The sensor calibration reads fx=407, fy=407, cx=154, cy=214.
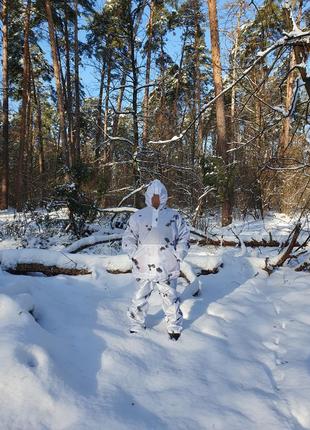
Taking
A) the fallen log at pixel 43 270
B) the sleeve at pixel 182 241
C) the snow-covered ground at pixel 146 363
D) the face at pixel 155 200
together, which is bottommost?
the snow-covered ground at pixel 146 363

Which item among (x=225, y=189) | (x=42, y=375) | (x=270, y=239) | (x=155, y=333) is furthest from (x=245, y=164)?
(x=42, y=375)

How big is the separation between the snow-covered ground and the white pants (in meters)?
0.15

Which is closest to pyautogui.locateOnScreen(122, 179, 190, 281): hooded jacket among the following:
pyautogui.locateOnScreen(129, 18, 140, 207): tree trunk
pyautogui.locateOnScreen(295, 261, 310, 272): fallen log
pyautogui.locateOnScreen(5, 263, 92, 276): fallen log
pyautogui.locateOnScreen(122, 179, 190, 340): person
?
pyautogui.locateOnScreen(122, 179, 190, 340): person

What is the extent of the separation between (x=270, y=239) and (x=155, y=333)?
4721mm

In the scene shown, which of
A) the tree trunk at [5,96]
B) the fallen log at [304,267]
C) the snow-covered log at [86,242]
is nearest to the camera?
the fallen log at [304,267]

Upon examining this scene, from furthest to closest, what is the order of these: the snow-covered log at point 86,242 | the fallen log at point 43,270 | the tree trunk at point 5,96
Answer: the tree trunk at point 5,96 → the snow-covered log at point 86,242 → the fallen log at point 43,270

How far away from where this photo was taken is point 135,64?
11781 millimetres

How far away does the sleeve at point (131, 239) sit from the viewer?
4.28 meters

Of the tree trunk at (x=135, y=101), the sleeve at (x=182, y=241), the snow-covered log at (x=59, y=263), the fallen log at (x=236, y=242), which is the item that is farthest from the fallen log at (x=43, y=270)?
the tree trunk at (x=135, y=101)

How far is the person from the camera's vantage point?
417 centimetres

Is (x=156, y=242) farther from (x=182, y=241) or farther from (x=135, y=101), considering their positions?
(x=135, y=101)

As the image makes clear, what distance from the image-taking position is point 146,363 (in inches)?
136

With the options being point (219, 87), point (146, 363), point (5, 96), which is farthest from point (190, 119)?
point (5, 96)

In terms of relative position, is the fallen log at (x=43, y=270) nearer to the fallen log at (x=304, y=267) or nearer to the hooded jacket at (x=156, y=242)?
the hooded jacket at (x=156, y=242)
